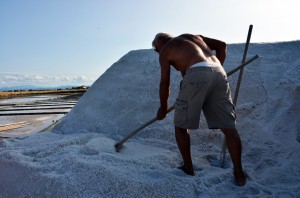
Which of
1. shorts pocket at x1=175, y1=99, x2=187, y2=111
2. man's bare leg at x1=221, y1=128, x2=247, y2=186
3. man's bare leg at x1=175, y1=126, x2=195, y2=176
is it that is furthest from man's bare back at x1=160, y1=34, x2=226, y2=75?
man's bare leg at x1=221, y1=128, x2=247, y2=186

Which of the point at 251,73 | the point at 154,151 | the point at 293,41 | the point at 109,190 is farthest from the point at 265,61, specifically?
the point at 109,190

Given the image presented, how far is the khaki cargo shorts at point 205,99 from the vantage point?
1934 mm

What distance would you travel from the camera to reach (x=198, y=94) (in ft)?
6.36

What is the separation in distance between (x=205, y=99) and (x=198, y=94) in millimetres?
111

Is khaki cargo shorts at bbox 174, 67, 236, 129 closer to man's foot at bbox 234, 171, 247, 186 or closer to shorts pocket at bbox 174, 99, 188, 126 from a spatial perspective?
shorts pocket at bbox 174, 99, 188, 126

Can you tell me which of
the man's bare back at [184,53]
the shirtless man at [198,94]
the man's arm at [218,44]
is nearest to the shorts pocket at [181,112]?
the shirtless man at [198,94]

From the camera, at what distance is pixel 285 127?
282cm

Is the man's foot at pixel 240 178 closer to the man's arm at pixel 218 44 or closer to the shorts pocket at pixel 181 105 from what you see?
the shorts pocket at pixel 181 105

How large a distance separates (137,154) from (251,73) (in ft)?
5.89

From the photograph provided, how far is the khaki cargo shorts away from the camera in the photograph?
1934 millimetres

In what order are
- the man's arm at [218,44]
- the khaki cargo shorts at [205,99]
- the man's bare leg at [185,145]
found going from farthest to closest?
1. the man's arm at [218,44]
2. the man's bare leg at [185,145]
3. the khaki cargo shorts at [205,99]

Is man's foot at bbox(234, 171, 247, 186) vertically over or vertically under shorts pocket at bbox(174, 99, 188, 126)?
under

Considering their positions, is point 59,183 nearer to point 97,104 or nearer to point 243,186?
point 243,186

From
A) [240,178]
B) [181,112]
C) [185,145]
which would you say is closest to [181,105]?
[181,112]
